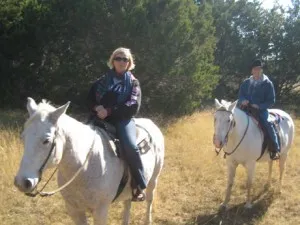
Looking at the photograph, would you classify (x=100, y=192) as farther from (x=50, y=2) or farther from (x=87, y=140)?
(x=50, y=2)

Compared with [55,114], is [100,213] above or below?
below

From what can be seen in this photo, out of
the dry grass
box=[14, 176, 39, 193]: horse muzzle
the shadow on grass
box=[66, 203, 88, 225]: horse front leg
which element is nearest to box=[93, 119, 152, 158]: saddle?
box=[66, 203, 88, 225]: horse front leg

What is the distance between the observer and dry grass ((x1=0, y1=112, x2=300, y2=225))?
520 centimetres

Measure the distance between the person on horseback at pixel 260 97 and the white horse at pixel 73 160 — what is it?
2785mm

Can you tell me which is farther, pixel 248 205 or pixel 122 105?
pixel 248 205

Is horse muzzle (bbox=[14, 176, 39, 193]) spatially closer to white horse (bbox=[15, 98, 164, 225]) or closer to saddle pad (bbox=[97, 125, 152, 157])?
white horse (bbox=[15, 98, 164, 225])

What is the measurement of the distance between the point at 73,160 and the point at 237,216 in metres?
3.47

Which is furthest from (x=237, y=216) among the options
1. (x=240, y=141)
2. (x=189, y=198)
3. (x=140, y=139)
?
(x=140, y=139)

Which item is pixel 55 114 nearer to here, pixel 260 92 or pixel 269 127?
pixel 269 127

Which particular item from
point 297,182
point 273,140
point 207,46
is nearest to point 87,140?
point 273,140

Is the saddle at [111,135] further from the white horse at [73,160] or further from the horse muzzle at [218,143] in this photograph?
the horse muzzle at [218,143]

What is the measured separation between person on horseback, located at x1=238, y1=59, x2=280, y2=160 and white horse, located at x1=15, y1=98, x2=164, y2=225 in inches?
110

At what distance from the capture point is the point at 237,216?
5.51 metres

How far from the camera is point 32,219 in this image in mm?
4938
